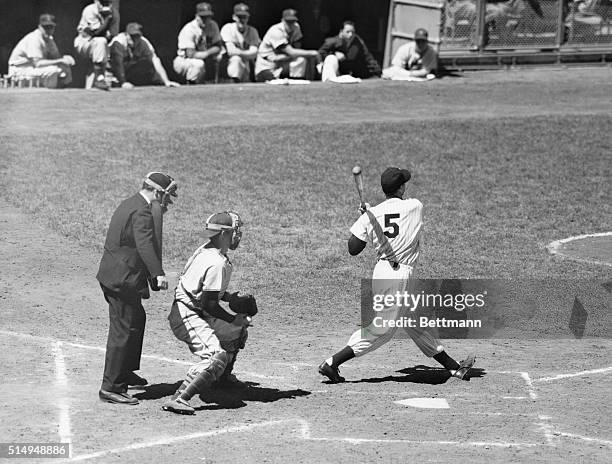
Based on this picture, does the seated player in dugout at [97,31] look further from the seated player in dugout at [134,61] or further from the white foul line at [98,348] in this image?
the white foul line at [98,348]

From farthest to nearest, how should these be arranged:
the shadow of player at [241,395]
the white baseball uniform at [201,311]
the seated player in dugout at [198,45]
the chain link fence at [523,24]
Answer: the chain link fence at [523,24]
the seated player in dugout at [198,45]
the shadow of player at [241,395]
the white baseball uniform at [201,311]

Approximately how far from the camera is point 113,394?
924 centimetres

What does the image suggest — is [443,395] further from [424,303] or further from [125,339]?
[424,303]

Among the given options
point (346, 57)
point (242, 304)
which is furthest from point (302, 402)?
point (346, 57)

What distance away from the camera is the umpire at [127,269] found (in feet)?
30.0

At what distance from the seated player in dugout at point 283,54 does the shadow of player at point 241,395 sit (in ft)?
41.1

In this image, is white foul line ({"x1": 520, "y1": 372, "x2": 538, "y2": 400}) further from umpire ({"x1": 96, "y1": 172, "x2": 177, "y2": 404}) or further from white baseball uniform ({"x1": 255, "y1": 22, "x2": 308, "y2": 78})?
white baseball uniform ({"x1": 255, "y1": 22, "x2": 308, "y2": 78})

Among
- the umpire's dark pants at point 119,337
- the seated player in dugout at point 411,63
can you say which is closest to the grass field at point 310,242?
the umpire's dark pants at point 119,337

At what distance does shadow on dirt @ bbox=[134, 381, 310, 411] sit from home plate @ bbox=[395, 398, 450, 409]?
30.4 inches

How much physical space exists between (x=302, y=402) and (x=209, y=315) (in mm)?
1005

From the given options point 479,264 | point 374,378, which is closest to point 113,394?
point 374,378

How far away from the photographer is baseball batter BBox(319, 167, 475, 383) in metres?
9.84

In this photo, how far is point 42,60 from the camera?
67.4 feet

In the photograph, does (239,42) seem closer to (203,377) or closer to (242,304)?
(242,304)
